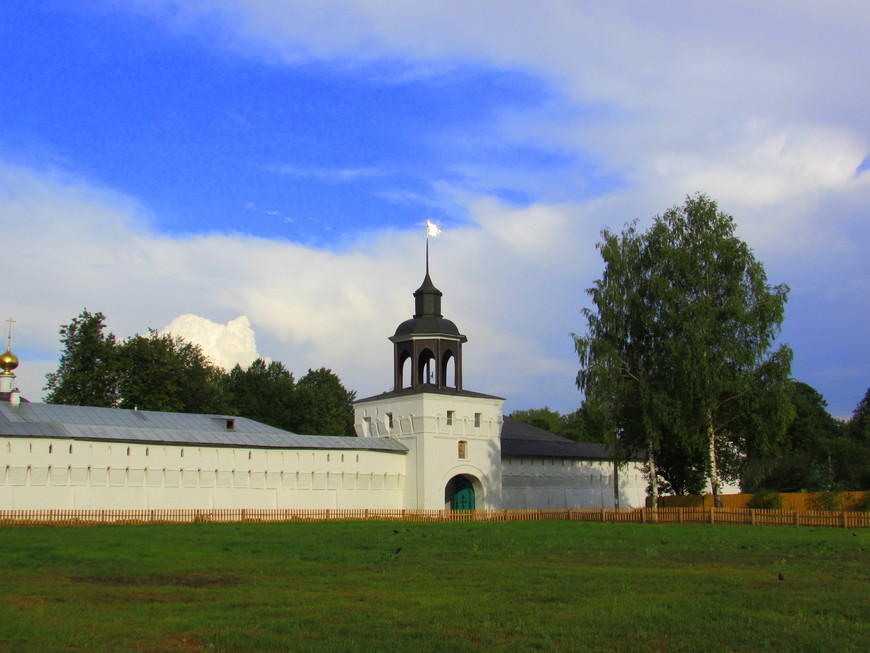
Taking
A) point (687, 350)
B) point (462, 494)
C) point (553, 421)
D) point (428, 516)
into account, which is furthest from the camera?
point (553, 421)

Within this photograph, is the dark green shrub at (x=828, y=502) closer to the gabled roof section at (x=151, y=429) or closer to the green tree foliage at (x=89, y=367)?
the gabled roof section at (x=151, y=429)

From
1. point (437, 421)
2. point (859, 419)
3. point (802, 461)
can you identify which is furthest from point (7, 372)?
point (859, 419)

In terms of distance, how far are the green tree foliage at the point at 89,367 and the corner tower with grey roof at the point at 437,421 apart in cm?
1692

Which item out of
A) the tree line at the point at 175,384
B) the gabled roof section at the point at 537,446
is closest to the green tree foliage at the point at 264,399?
the tree line at the point at 175,384

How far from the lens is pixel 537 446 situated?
A: 51.5m

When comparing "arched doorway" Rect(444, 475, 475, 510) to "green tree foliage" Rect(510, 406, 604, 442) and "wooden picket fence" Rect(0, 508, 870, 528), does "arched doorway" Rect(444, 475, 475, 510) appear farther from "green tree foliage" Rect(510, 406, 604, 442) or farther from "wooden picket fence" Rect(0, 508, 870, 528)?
"green tree foliage" Rect(510, 406, 604, 442)

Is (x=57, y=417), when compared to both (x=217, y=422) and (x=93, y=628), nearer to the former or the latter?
(x=217, y=422)

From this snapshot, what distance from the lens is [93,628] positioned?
364 inches

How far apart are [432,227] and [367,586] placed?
38351 millimetres

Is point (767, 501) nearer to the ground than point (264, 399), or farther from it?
nearer to the ground

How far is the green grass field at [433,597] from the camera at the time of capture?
8.66m

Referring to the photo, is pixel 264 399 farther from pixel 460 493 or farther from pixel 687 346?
pixel 687 346

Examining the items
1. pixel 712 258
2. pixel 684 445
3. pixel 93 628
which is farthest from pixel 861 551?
pixel 712 258

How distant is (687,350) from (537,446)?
18242 mm
